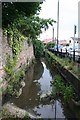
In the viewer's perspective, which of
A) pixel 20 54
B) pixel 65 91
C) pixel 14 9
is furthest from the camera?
pixel 20 54

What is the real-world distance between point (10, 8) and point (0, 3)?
0.73 m

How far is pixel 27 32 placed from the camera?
76.9 feet

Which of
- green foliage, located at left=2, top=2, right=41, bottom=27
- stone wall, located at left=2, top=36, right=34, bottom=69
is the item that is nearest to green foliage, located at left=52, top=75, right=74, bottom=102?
stone wall, located at left=2, top=36, right=34, bottom=69

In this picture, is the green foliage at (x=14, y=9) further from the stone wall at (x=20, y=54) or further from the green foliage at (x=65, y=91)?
the green foliage at (x=65, y=91)

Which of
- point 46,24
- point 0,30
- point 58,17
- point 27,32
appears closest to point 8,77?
point 0,30

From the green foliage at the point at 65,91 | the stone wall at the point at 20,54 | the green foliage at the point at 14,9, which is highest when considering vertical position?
the green foliage at the point at 14,9

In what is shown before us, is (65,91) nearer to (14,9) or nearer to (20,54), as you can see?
(14,9)

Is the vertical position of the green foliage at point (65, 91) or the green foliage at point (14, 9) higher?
the green foliage at point (14, 9)

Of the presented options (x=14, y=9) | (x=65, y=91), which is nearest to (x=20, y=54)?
(x=14, y=9)

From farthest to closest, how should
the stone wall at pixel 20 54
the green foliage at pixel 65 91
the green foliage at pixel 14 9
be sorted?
the stone wall at pixel 20 54 < the green foliage at pixel 14 9 < the green foliage at pixel 65 91

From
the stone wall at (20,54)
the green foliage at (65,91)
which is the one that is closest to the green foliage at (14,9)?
the stone wall at (20,54)

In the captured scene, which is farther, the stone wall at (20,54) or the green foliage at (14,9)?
the stone wall at (20,54)

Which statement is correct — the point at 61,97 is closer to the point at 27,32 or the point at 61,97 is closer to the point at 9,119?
the point at 9,119

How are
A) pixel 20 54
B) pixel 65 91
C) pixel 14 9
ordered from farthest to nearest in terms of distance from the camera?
pixel 20 54 → pixel 14 9 → pixel 65 91
